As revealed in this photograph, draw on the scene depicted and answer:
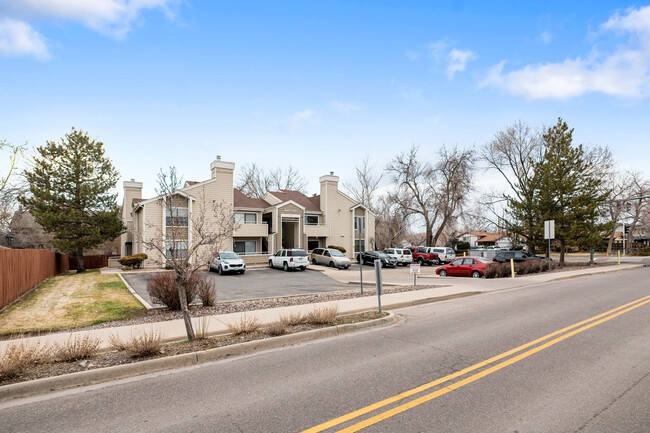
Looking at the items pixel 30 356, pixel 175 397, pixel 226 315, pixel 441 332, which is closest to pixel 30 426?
pixel 175 397

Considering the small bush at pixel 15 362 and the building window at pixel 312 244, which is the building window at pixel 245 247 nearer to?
the building window at pixel 312 244

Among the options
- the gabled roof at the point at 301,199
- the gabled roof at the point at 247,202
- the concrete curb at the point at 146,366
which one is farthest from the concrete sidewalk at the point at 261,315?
the gabled roof at the point at 301,199

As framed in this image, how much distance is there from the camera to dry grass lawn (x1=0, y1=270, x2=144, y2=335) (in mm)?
9745

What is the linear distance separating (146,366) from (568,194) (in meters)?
32.0

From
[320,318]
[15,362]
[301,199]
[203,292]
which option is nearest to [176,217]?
[203,292]

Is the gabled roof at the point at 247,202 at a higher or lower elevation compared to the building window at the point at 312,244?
higher

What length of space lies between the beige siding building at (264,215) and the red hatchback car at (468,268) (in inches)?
558

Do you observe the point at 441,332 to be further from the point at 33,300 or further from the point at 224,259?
the point at 224,259

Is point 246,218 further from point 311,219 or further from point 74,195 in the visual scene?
point 74,195

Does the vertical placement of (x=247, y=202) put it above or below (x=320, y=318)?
above

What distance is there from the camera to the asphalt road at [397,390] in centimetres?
408

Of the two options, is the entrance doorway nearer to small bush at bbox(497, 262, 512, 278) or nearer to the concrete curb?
small bush at bbox(497, 262, 512, 278)

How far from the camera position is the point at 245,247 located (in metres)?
35.7

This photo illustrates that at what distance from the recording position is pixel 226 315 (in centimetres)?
991
